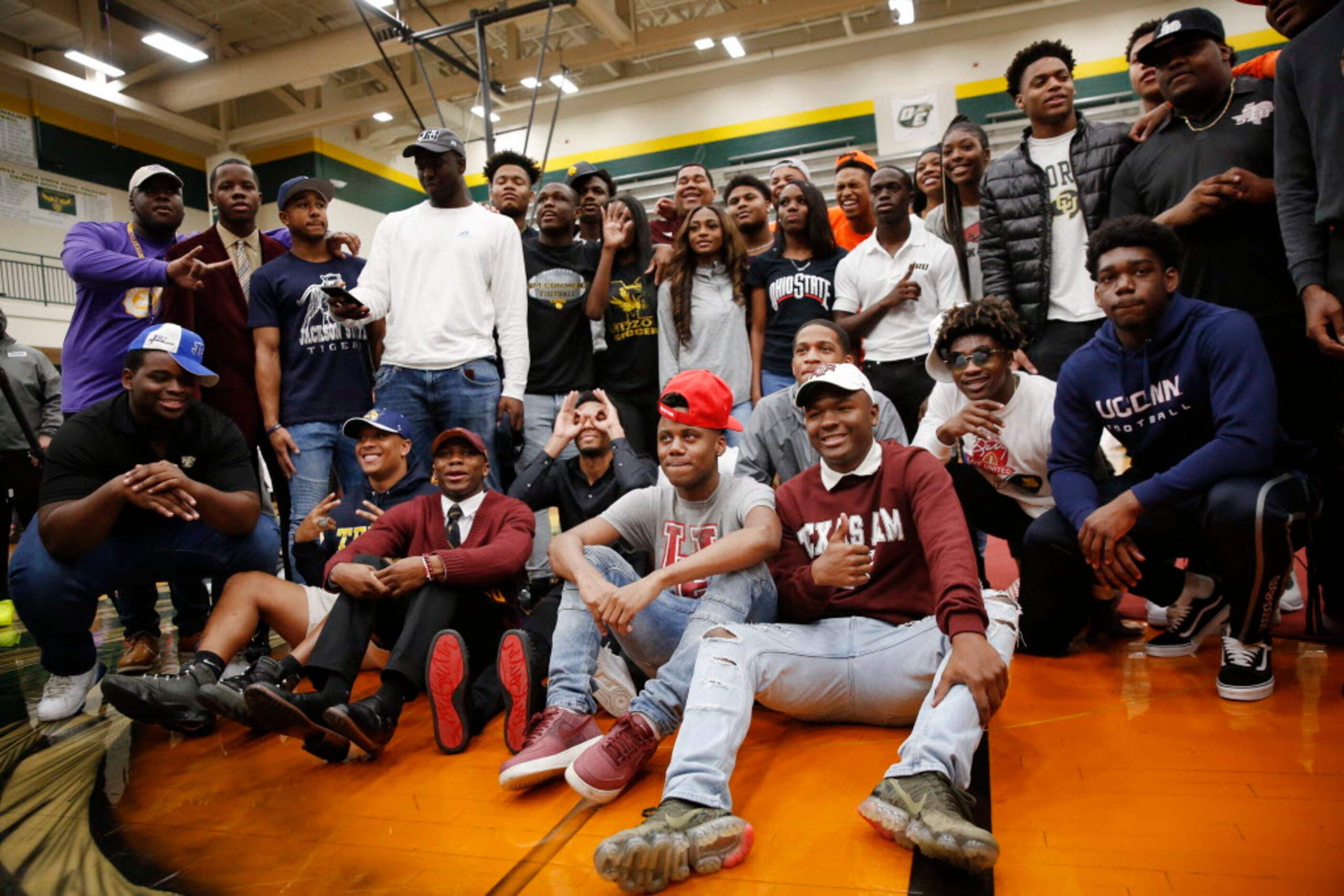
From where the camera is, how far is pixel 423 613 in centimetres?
263

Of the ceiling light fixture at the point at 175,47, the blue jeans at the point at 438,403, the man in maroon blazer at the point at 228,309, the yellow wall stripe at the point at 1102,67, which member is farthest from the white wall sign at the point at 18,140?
the yellow wall stripe at the point at 1102,67

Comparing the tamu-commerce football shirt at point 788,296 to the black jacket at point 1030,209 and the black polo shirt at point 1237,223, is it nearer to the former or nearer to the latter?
the black jacket at point 1030,209

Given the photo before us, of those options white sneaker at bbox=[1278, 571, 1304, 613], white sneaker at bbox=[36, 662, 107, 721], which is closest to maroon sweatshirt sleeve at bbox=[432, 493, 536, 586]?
white sneaker at bbox=[36, 662, 107, 721]

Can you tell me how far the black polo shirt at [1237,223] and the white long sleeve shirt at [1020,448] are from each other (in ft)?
1.95

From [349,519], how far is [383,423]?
16.0 inches

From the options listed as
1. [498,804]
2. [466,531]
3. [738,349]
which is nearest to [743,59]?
[738,349]

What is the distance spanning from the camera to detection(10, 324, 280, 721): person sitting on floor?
281 cm

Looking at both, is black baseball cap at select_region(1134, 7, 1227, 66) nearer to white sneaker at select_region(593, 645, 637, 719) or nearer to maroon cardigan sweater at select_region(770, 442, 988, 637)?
maroon cardigan sweater at select_region(770, 442, 988, 637)

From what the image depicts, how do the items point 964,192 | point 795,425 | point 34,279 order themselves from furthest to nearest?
point 34,279 < point 964,192 < point 795,425

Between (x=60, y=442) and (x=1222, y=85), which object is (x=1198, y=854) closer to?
(x=1222, y=85)

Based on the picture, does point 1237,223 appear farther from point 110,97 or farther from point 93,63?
point 110,97

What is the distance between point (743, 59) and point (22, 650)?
39.8ft

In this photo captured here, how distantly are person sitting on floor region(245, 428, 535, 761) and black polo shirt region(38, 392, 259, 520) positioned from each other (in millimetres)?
594

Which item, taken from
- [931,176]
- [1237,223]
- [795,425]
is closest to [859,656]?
[795,425]
